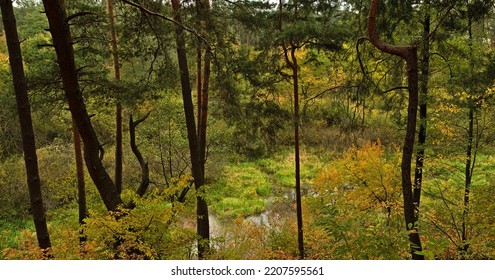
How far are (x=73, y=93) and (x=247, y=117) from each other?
4433mm

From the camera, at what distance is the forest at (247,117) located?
5.12 metres

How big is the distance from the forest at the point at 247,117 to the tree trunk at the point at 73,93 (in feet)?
0.06

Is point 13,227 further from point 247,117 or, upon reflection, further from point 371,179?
point 371,179

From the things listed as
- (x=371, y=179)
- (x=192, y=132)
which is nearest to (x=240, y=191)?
(x=371, y=179)

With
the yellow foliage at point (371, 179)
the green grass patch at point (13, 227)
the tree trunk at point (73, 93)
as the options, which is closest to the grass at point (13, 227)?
the green grass patch at point (13, 227)

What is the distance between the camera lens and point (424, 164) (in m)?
9.36

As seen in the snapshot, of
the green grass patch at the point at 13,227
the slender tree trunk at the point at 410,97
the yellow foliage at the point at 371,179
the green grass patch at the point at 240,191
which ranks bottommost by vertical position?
the green grass patch at the point at 240,191

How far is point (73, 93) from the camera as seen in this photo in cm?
499

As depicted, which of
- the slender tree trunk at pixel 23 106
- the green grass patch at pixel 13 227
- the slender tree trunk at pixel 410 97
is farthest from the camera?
the green grass patch at pixel 13 227

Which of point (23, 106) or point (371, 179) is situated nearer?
point (23, 106)

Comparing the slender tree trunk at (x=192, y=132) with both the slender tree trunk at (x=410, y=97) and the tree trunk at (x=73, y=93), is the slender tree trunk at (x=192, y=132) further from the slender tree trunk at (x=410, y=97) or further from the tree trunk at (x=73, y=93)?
the slender tree trunk at (x=410, y=97)

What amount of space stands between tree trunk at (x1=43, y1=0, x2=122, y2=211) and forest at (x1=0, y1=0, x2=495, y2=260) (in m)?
0.02

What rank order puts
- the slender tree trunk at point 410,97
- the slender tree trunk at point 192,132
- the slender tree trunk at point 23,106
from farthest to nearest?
the slender tree trunk at point 192,132
the slender tree trunk at point 23,106
the slender tree trunk at point 410,97

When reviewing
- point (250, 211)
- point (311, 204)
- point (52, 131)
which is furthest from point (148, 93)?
point (52, 131)
